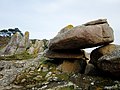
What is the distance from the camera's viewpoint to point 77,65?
2877cm

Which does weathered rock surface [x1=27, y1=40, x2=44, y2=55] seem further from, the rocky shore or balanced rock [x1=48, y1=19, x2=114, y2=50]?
balanced rock [x1=48, y1=19, x2=114, y2=50]

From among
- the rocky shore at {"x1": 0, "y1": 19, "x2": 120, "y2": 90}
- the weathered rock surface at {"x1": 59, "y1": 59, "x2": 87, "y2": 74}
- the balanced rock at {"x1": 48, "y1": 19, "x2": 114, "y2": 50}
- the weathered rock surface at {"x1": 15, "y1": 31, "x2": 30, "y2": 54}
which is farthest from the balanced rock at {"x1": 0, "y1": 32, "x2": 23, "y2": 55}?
the balanced rock at {"x1": 48, "y1": 19, "x2": 114, "y2": 50}

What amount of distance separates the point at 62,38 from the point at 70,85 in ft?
17.0

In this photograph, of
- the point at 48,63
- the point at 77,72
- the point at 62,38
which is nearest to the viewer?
the point at 62,38

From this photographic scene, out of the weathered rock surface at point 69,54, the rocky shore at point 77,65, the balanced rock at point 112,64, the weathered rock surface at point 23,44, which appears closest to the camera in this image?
the balanced rock at point 112,64

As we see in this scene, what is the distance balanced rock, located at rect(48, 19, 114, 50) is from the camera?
993 inches

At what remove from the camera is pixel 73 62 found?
94.5ft

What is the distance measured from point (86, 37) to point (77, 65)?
4.61m

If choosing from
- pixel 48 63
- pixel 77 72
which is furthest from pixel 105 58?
pixel 48 63

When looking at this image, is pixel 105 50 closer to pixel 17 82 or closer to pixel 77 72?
pixel 77 72

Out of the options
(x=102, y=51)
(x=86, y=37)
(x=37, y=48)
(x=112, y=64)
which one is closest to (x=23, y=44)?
(x=37, y=48)

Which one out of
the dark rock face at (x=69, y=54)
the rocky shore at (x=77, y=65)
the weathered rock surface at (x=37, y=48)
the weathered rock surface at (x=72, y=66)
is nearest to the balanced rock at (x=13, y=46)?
the weathered rock surface at (x=37, y=48)

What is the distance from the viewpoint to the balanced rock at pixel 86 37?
2523cm

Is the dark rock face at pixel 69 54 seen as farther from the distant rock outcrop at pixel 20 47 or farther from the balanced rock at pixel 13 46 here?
the balanced rock at pixel 13 46
